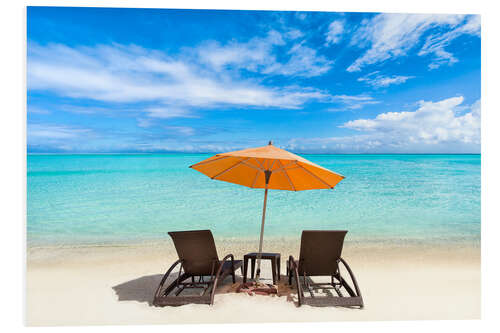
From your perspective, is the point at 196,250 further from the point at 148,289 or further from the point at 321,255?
the point at 321,255

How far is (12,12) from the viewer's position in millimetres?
4219

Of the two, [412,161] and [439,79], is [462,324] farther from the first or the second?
[412,161]

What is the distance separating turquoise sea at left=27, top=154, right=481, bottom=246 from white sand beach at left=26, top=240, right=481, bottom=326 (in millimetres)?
2052

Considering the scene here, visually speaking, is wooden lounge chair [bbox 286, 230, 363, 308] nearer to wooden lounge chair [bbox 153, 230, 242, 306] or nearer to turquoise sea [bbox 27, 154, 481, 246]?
wooden lounge chair [bbox 153, 230, 242, 306]

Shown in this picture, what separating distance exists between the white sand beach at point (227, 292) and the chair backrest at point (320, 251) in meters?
0.45

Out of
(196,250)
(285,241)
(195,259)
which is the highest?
(196,250)

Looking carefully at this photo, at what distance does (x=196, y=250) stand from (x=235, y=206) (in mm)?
9806

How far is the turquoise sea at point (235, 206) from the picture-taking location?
9.09 metres

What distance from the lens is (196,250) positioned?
384cm

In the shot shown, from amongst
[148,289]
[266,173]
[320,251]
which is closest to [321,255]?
[320,251]

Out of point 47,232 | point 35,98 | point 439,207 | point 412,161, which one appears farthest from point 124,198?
point 412,161

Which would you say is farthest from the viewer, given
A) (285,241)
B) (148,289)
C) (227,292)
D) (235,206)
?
(235,206)

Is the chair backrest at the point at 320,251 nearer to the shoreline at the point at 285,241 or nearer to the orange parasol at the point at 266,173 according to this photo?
the orange parasol at the point at 266,173

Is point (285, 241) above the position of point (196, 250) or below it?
below
